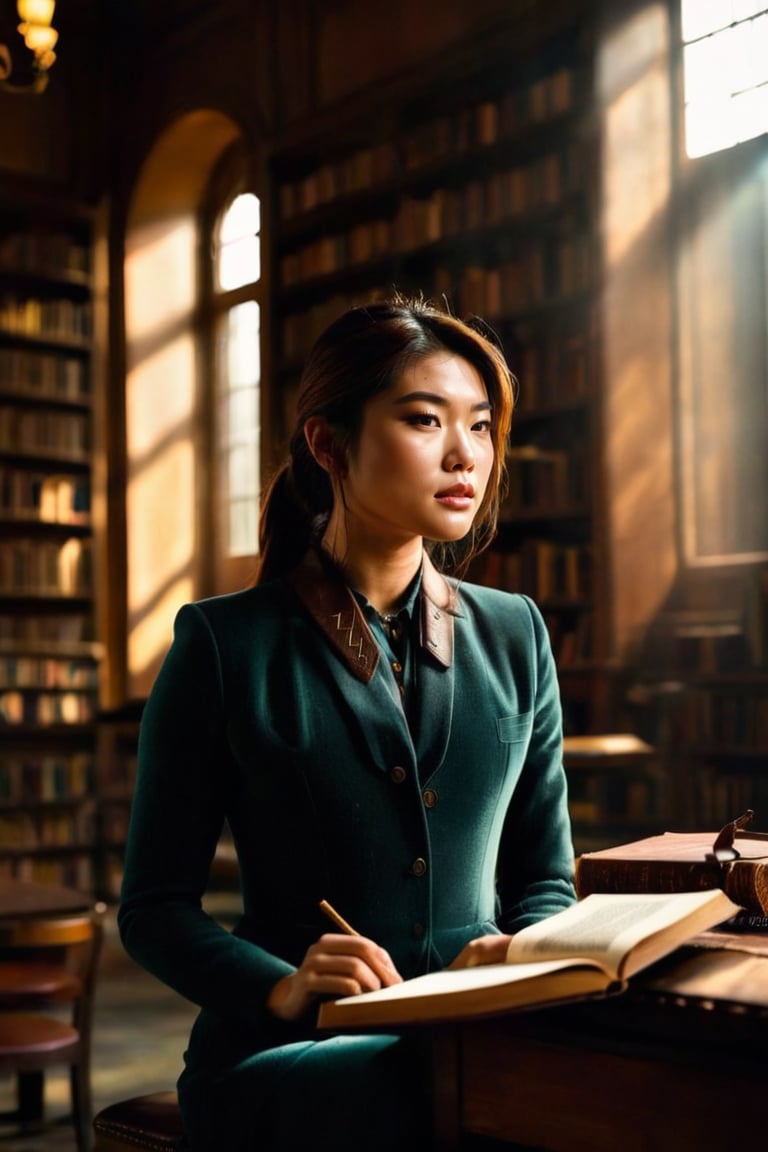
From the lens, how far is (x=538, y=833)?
1645mm

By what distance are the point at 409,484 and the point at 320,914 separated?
0.44m

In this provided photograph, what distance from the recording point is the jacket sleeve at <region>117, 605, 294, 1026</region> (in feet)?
4.67

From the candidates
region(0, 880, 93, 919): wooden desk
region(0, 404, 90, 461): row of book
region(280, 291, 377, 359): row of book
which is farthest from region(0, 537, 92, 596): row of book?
region(0, 880, 93, 919): wooden desk

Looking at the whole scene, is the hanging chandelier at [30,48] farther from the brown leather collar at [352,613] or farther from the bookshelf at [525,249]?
the brown leather collar at [352,613]

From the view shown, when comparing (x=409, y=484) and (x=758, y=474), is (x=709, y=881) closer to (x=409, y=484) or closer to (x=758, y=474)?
(x=409, y=484)

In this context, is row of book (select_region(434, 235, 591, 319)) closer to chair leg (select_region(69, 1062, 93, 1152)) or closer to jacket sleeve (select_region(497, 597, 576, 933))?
chair leg (select_region(69, 1062, 93, 1152))

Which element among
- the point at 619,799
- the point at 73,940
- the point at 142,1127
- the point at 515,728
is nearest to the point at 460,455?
the point at 515,728

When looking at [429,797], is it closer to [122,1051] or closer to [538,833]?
[538,833]

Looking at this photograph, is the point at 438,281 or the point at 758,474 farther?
the point at 438,281

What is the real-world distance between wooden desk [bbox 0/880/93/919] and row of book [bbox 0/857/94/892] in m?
3.99

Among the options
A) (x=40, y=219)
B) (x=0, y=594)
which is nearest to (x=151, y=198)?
(x=40, y=219)

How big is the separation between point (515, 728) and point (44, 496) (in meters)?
7.52

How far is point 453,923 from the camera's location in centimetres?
154

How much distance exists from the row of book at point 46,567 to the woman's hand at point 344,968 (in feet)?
25.0
